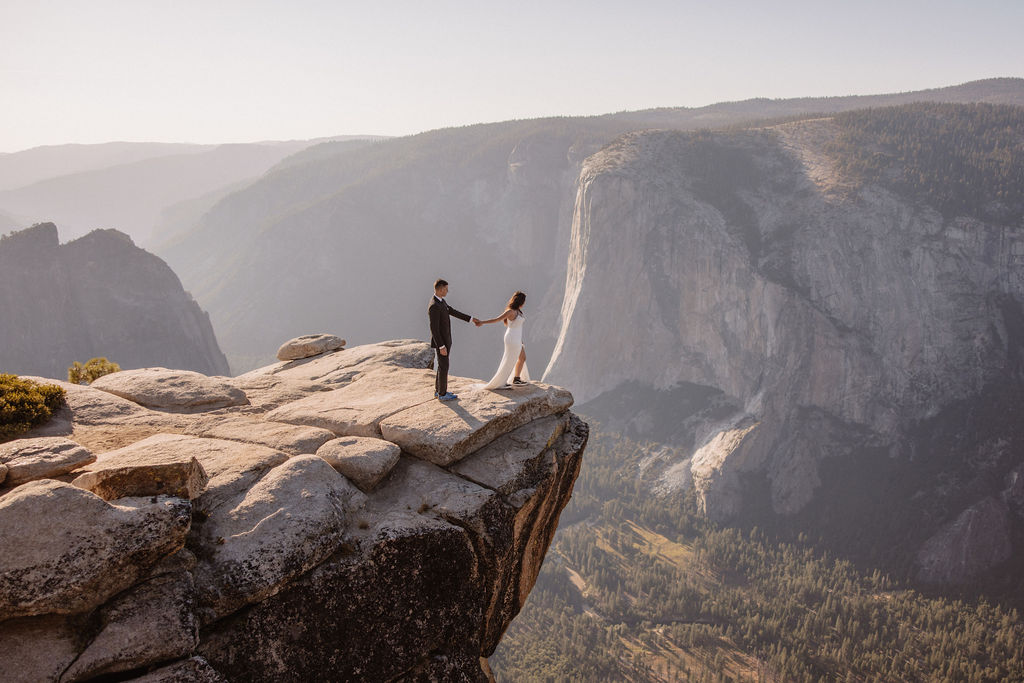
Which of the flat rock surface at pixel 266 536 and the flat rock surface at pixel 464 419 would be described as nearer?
the flat rock surface at pixel 266 536

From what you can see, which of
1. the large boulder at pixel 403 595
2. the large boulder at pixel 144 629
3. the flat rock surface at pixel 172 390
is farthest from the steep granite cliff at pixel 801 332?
the large boulder at pixel 144 629

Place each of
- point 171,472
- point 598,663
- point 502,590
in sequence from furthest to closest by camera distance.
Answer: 1. point 598,663
2. point 502,590
3. point 171,472

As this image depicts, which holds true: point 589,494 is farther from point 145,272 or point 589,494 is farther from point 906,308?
point 145,272

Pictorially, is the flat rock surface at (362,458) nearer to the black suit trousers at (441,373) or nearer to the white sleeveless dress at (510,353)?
the black suit trousers at (441,373)

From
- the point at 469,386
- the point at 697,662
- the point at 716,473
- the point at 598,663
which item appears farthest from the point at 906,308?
the point at 469,386

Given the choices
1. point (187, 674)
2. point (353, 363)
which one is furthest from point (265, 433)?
point (353, 363)

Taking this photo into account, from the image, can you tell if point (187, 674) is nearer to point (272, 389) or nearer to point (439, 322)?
point (439, 322)

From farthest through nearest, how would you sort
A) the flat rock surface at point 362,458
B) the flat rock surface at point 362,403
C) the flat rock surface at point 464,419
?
the flat rock surface at point 362,403 → the flat rock surface at point 464,419 → the flat rock surface at point 362,458
